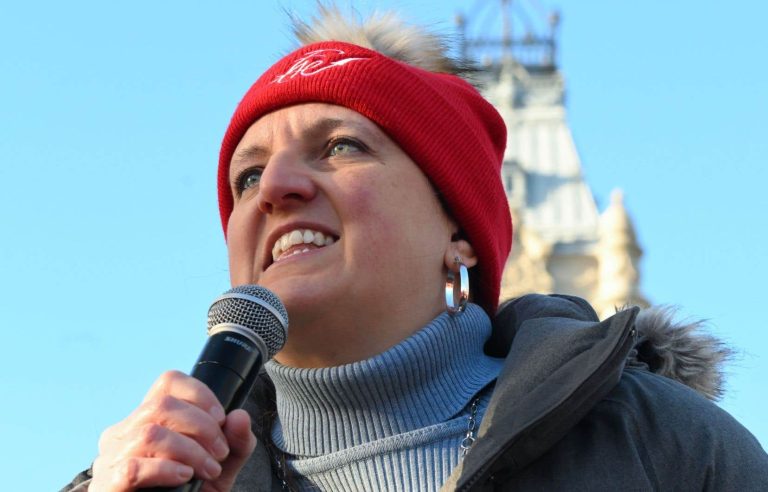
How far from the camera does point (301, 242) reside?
4164mm

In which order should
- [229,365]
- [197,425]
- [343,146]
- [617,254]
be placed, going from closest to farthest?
→ [197,425], [229,365], [343,146], [617,254]

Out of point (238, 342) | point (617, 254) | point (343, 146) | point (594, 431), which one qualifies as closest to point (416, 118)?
point (343, 146)

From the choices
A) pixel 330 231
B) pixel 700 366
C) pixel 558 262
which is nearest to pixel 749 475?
pixel 700 366

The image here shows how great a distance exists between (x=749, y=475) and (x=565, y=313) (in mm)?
910

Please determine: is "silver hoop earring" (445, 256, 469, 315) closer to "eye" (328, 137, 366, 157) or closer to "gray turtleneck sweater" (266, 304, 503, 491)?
"gray turtleneck sweater" (266, 304, 503, 491)

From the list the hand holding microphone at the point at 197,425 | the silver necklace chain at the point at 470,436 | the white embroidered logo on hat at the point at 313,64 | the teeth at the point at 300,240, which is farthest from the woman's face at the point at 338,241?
the hand holding microphone at the point at 197,425

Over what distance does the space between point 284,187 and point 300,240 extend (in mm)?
151

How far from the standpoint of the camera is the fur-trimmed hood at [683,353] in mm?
4570

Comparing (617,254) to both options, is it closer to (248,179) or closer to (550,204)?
(550,204)

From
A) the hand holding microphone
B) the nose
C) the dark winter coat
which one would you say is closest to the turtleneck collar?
the dark winter coat

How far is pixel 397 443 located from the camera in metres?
4.15

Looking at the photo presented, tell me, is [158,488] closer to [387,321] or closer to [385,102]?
[387,321]

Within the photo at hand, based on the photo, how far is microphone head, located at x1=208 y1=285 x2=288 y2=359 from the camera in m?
3.33

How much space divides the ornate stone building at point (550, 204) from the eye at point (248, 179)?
117 feet
